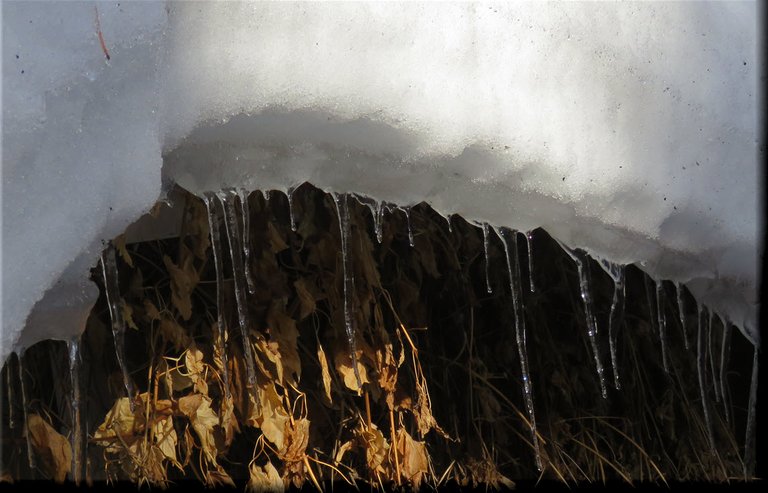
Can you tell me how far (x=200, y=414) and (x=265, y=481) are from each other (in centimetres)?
22

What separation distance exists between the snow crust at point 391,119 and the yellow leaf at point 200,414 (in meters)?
0.67

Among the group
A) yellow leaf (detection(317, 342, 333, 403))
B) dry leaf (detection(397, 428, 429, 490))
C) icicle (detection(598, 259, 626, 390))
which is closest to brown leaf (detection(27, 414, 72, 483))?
yellow leaf (detection(317, 342, 333, 403))

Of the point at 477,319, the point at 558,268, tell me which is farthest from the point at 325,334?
the point at 558,268

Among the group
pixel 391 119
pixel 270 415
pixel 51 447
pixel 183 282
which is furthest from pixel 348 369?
pixel 391 119

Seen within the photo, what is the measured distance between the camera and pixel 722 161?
4.90 ft

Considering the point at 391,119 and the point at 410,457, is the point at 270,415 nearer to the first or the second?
the point at 410,457

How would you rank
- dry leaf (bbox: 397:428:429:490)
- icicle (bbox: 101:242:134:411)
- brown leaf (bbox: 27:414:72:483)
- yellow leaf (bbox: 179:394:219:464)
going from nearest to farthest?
icicle (bbox: 101:242:134:411), brown leaf (bbox: 27:414:72:483), yellow leaf (bbox: 179:394:219:464), dry leaf (bbox: 397:428:429:490)

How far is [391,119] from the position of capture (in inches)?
50.4

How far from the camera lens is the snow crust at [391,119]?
119cm

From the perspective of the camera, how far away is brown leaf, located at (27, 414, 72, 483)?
182 cm

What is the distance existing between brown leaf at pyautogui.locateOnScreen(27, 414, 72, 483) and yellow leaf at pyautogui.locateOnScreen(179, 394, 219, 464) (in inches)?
10.4

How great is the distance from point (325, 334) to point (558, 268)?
690 mm

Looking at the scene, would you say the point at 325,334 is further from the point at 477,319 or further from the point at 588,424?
the point at 588,424

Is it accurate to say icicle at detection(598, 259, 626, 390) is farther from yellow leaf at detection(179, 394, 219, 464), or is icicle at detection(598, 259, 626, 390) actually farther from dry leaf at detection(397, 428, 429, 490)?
yellow leaf at detection(179, 394, 219, 464)
